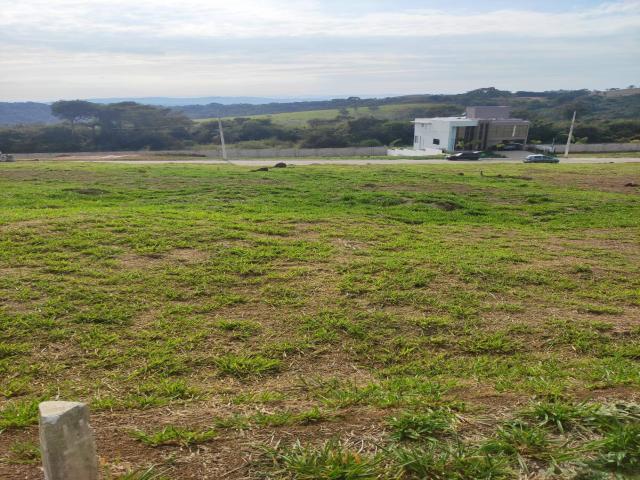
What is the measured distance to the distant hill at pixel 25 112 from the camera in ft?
387

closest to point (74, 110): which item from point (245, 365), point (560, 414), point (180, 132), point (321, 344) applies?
point (180, 132)

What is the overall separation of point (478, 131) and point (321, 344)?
172 ft

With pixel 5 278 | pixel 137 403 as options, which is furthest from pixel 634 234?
pixel 5 278

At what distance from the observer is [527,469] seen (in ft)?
7.78

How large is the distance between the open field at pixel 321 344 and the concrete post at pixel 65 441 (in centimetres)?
42

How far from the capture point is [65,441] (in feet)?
6.29

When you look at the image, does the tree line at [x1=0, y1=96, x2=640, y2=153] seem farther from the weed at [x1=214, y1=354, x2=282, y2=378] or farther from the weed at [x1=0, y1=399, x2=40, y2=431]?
the weed at [x1=0, y1=399, x2=40, y2=431]

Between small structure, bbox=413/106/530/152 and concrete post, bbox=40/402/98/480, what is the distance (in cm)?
5234

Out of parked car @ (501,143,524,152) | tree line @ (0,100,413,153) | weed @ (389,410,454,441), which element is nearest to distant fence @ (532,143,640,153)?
parked car @ (501,143,524,152)

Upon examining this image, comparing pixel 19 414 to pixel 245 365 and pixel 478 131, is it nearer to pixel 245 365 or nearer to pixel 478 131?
pixel 245 365

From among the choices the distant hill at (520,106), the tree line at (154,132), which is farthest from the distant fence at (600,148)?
the distant hill at (520,106)

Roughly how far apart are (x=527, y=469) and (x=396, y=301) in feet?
8.53

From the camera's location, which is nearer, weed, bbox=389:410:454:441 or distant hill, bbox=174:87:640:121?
weed, bbox=389:410:454:441

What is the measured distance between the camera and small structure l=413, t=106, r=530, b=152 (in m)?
51.9
